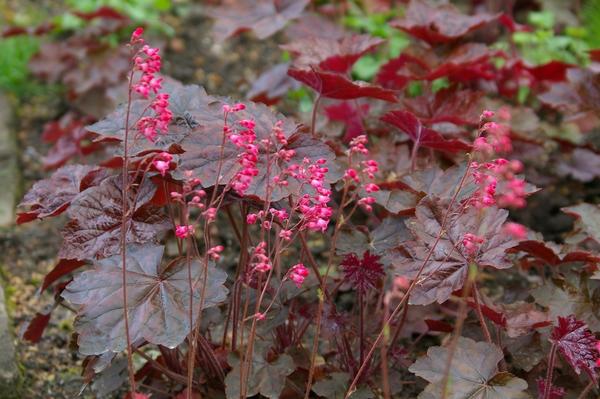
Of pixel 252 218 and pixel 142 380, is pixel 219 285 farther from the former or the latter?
pixel 142 380

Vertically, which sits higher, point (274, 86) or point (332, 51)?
point (332, 51)

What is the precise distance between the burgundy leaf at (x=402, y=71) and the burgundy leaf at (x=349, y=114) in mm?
131

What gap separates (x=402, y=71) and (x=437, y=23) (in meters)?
0.29

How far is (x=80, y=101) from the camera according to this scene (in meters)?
3.82

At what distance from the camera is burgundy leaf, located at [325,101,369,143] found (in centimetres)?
284

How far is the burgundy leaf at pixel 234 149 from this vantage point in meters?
1.91

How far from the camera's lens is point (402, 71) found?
287cm

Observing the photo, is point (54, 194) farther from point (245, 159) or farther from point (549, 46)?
point (549, 46)

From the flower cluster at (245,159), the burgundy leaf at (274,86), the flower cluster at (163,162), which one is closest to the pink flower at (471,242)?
the flower cluster at (245,159)

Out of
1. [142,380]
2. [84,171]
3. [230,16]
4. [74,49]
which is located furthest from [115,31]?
[142,380]

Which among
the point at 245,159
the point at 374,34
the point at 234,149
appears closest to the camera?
the point at 245,159

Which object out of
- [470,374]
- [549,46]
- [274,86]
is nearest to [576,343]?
[470,374]

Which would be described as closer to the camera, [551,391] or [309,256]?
[551,391]

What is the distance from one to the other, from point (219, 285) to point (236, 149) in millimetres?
321
